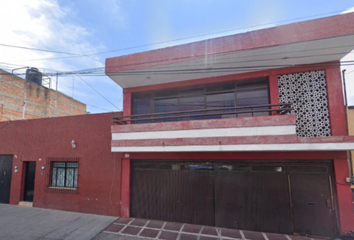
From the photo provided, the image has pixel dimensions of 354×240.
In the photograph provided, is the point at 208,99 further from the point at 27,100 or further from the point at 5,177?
the point at 27,100

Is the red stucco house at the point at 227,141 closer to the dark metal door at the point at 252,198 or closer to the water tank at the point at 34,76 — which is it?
the dark metal door at the point at 252,198

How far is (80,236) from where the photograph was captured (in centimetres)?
554

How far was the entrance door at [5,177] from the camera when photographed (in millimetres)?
8781

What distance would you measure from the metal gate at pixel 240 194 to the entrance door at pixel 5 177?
656 cm

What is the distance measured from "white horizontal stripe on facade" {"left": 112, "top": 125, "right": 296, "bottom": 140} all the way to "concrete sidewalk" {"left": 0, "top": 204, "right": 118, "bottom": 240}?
305cm

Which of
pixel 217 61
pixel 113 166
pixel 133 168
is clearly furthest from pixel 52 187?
pixel 217 61

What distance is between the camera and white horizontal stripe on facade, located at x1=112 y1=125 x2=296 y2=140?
5.12 m

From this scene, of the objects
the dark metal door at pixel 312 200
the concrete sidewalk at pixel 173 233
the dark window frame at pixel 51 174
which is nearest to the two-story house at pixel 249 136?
the dark metal door at pixel 312 200

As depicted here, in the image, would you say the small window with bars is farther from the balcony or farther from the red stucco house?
the balcony

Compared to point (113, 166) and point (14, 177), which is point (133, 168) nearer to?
point (113, 166)

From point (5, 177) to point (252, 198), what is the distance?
11.2 m

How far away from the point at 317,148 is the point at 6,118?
54.0ft

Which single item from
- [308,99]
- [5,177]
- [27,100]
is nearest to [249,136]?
[308,99]

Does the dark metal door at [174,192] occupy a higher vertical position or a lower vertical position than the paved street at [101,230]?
higher
